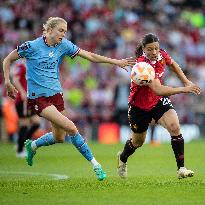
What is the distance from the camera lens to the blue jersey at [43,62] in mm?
11148

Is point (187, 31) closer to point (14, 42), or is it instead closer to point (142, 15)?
point (142, 15)

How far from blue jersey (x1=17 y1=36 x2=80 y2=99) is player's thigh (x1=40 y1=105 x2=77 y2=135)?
353 millimetres

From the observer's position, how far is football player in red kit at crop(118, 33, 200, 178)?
10.6m

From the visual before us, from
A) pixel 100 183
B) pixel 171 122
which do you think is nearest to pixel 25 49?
pixel 100 183

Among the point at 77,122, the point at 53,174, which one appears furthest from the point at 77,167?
the point at 77,122

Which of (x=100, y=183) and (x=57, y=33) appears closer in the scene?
(x=100, y=183)

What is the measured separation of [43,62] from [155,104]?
1.72 meters

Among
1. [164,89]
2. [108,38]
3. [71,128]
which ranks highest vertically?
[108,38]

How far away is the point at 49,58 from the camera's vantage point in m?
11.2

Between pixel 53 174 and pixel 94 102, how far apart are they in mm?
13102

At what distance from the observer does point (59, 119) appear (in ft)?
35.2

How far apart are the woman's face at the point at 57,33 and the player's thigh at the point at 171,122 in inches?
71.6

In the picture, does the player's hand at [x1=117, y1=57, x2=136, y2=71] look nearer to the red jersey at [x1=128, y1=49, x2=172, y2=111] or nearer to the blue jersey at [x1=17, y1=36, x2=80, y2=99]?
the red jersey at [x1=128, y1=49, x2=172, y2=111]

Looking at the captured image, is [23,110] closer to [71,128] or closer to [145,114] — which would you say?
[145,114]
